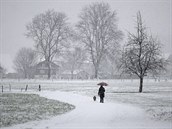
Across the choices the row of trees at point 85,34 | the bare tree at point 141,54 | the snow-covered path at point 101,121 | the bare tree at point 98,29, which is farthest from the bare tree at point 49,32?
the snow-covered path at point 101,121

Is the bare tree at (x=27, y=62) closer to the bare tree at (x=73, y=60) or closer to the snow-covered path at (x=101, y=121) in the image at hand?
the bare tree at (x=73, y=60)

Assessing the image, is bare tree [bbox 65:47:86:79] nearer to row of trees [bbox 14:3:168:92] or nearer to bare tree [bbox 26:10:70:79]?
row of trees [bbox 14:3:168:92]

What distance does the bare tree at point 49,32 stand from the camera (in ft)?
277

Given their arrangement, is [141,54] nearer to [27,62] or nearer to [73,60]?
[27,62]

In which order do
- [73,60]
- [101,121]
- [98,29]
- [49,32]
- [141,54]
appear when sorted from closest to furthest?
[101,121], [141,54], [98,29], [49,32], [73,60]

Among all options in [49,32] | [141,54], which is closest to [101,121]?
[141,54]

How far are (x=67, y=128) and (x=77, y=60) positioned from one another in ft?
367

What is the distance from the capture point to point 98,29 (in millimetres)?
81125

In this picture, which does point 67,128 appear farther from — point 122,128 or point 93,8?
point 93,8

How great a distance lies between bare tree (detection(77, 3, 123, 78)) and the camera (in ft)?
263

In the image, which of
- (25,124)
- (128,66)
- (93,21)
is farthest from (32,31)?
(25,124)

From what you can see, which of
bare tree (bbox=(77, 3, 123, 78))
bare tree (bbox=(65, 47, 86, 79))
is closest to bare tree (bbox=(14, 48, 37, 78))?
bare tree (bbox=(65, 47, 86, 79))

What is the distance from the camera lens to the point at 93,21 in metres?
81.1

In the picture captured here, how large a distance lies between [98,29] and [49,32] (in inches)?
551
